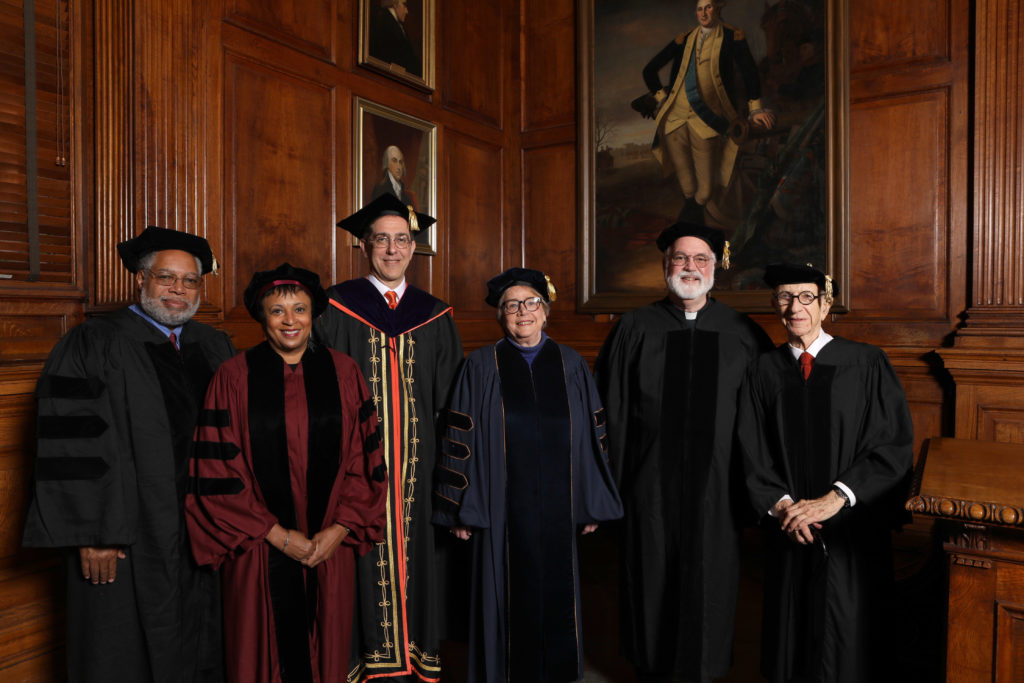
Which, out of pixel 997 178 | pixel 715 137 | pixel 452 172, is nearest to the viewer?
pixel 997 178

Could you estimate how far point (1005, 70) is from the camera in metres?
4.50

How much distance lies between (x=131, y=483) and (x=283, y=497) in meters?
0.55

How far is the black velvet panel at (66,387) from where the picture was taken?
2.33m

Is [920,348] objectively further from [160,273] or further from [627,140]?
[160,273]

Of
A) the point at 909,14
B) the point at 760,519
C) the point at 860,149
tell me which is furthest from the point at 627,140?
the point at 760,519

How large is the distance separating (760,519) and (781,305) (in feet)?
2.99

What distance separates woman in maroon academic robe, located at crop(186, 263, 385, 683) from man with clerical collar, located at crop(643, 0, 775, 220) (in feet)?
13.6

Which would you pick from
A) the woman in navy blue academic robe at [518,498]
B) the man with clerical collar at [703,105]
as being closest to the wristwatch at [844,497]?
the woman in navy blue academic robe at [518,498]

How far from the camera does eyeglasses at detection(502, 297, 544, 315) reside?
112 inches

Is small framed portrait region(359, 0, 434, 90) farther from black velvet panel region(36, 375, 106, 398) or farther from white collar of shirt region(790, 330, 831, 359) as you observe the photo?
white collar of shirt region(790, 330, 831, 359)

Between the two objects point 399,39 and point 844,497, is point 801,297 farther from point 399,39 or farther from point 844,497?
point 399,39

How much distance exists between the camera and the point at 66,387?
2.35 meters

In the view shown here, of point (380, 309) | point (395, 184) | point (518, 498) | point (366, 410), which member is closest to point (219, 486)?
point (366, 410)

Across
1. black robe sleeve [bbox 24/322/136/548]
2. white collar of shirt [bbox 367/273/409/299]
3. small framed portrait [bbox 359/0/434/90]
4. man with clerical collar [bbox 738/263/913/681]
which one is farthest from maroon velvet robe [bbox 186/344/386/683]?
small framed portrait [bbox 359/0/434/90]
